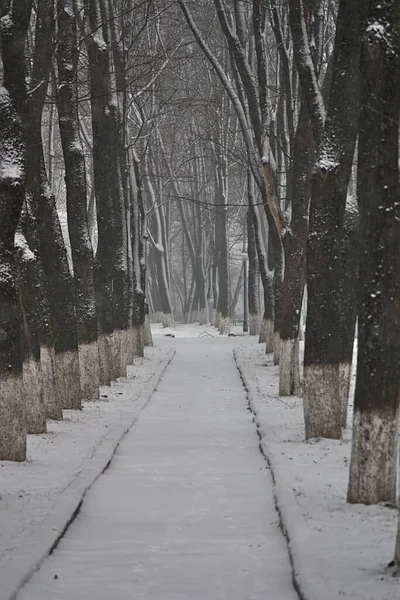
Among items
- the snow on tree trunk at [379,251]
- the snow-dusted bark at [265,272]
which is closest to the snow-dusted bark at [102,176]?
the snow-dusted bark at [265,272]

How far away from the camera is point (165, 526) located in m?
8.23

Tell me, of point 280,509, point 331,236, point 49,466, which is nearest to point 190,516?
point 280,509

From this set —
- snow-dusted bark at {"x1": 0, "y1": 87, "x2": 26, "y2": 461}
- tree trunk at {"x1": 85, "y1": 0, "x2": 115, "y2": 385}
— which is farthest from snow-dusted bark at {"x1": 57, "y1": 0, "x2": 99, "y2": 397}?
snow-dusted bark at {"x1": 0, "y1": 87, "x2": 26, "y2": 461}

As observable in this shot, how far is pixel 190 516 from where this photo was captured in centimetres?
861

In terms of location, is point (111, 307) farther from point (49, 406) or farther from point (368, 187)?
point (368, 187)

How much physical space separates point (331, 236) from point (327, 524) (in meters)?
4.78

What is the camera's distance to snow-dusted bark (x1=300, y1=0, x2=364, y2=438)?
1115 centimetres

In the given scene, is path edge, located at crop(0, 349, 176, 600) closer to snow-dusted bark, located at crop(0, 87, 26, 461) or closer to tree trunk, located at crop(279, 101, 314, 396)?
snow-dusted bark, located at crop(0, 87, 26, 461)

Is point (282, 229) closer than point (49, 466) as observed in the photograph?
No

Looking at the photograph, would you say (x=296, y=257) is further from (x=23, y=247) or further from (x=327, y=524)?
(x=327, y=524)

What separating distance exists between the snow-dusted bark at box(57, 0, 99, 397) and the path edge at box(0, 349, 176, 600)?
163 inches

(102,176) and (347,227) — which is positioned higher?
(102,176)

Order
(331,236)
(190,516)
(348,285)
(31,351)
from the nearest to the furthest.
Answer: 1. (190,516)
2. (331,236)
3. (31,351)
4. (348,285)

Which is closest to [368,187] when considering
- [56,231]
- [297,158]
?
[56,231]
